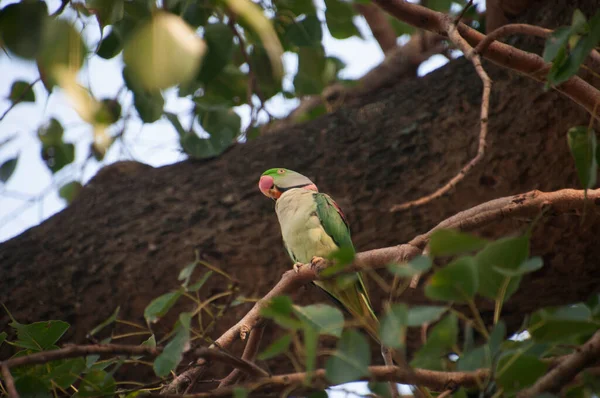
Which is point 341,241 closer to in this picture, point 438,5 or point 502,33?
point 502,33

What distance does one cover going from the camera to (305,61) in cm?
272

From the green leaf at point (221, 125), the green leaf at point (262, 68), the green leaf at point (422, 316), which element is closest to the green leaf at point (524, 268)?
the green leaf at point (422, 316)

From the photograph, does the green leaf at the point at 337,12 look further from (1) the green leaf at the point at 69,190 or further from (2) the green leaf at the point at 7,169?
(1) the green leaf at the point at 69,190

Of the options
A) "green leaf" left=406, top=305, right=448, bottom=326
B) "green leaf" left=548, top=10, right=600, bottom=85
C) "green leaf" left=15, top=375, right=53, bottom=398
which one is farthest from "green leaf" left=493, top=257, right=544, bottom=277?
"green leaf" left=15, top=375, right=53, bottom=398

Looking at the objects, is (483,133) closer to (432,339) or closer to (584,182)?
(584,182)

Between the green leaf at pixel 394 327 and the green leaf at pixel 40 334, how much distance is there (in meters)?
0.83

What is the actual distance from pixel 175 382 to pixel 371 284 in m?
1.17

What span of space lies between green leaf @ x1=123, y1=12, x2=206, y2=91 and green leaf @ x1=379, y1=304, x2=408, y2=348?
442 millimetres

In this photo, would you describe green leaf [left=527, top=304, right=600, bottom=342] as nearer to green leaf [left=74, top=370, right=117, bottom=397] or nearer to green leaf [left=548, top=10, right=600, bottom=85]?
green leaf [left=548, top=10, right=600, bottom=85]

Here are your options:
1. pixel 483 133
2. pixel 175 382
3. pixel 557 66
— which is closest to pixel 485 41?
pixel 483 133

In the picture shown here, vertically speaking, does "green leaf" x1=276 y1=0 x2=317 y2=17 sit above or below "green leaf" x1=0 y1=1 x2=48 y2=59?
below

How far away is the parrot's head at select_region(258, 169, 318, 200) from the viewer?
2.37 metres

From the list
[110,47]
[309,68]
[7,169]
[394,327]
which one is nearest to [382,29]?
[309,68]

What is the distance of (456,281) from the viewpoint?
92 centimetres
